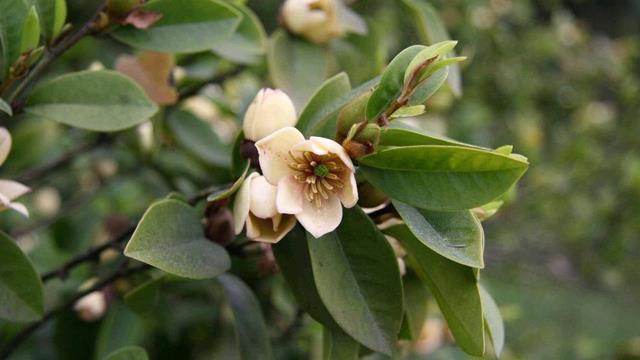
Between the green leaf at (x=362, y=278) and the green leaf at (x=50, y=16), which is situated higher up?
the green leaf at (x=50, y=16)

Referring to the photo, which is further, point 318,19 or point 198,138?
point 198,138

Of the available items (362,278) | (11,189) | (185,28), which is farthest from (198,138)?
(362,278)

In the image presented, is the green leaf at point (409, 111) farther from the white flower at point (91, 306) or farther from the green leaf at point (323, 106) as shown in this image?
the white flower at point (91, 306)

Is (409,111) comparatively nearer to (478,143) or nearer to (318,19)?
(318,19)

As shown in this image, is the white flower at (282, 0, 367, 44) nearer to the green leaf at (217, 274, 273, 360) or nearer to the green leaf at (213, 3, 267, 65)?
A: the green leaf at (213, 3, 267, 65)

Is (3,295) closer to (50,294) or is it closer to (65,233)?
(50,294)

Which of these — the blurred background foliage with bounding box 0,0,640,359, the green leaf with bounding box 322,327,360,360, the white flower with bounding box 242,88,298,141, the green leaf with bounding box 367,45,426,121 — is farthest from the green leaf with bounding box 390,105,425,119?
the blurred background foliage with bounding box 0,0,640,359

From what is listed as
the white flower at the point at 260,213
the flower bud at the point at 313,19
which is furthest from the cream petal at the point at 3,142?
the flower bud at the point at 313,19
